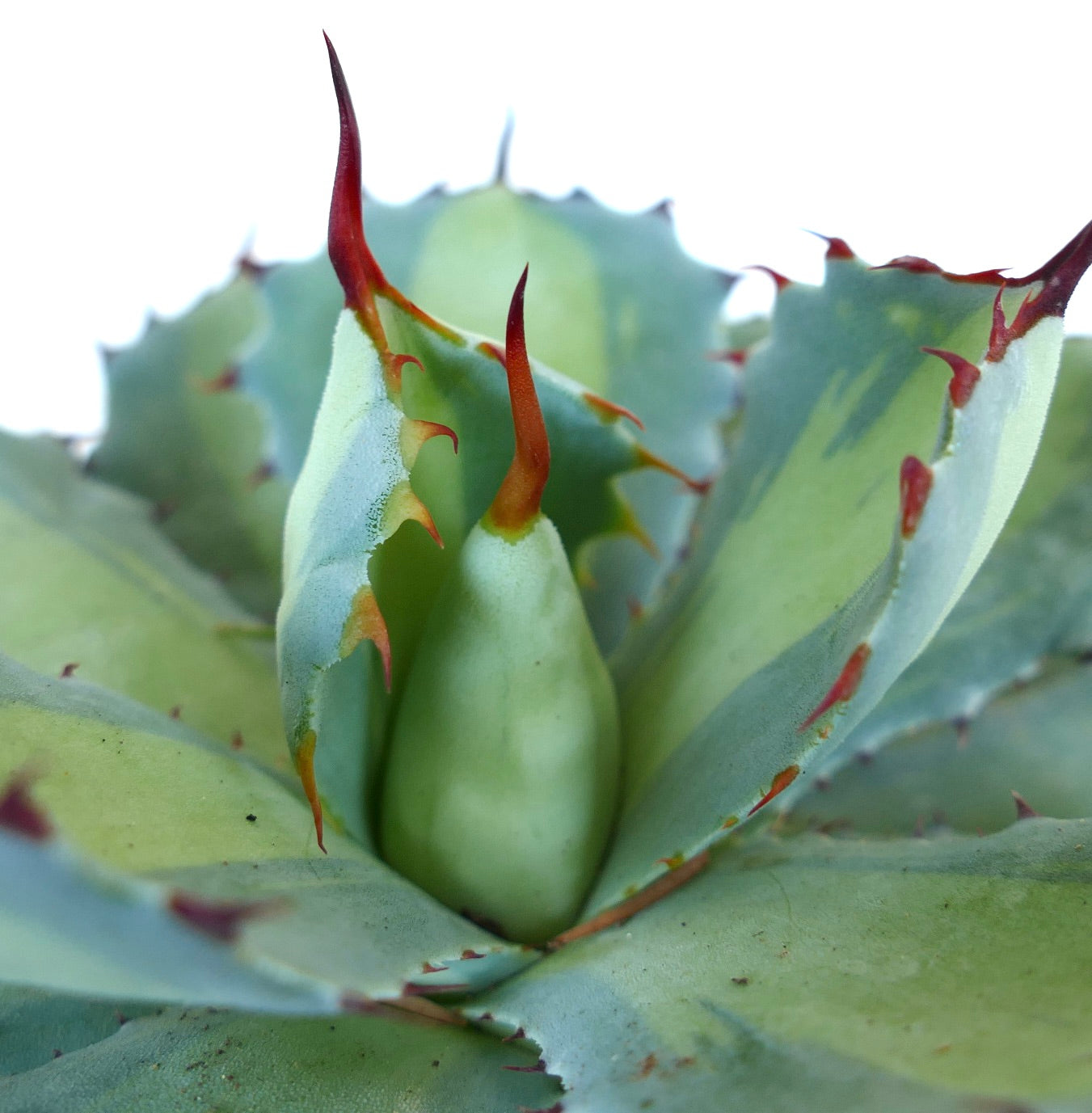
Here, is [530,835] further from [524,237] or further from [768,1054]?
[524,237]

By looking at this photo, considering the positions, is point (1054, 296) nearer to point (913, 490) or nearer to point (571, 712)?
point (913, 490)

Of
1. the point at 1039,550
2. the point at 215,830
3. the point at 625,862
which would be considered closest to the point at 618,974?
the point at 625,862

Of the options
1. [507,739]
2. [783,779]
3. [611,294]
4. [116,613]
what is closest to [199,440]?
[116,613]

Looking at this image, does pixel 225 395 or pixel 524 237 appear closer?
pixel 524 237

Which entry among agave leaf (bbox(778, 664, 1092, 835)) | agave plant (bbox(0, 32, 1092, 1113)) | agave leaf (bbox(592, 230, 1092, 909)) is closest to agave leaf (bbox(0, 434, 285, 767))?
agave plant (bbox(0, 32, 1092, 1113))

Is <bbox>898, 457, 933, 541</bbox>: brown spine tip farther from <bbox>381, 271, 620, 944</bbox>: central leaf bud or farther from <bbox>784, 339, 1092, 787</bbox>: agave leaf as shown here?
<bbox>784, 339, 1092, 787</bbox>: agave leaf

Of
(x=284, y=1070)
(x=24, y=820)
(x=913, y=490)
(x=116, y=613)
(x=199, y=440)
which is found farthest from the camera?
(x=199, y=440)
